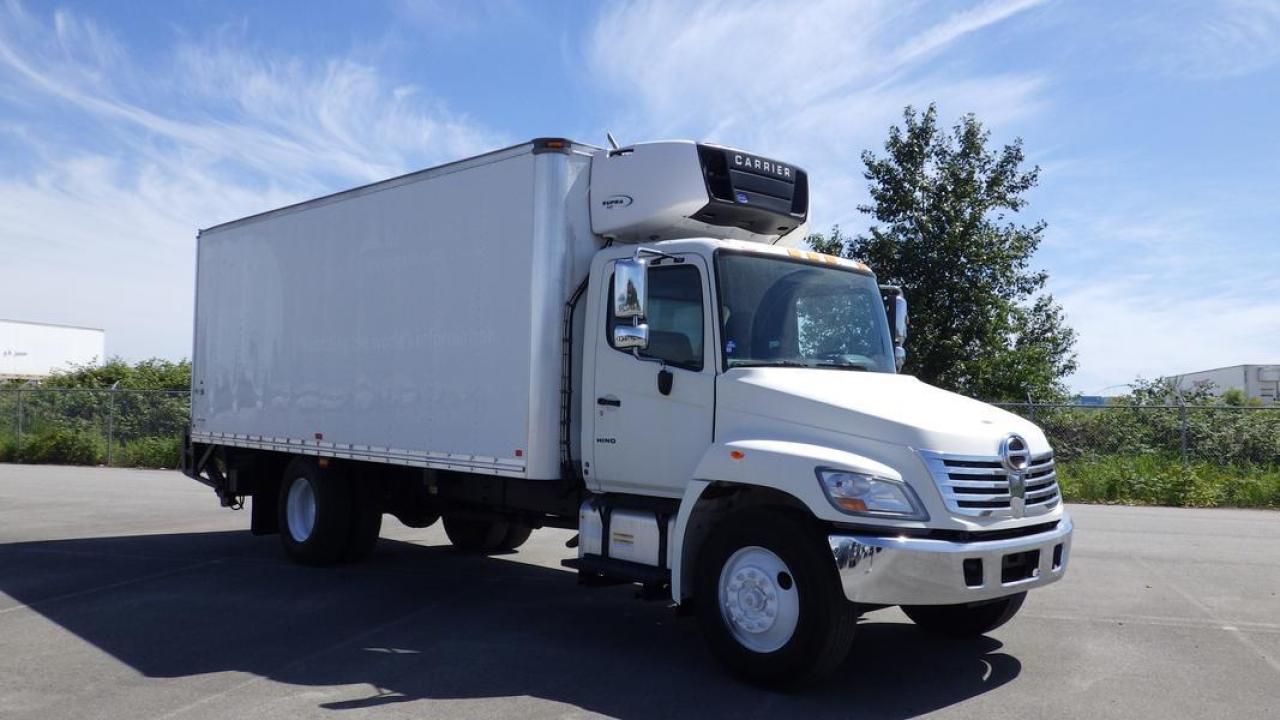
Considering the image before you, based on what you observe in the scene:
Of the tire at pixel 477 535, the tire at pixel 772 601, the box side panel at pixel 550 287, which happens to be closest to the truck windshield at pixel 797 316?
the tire at pixel 772 601

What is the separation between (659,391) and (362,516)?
4454mm

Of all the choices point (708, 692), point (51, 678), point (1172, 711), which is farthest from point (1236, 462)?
point (51, 678)

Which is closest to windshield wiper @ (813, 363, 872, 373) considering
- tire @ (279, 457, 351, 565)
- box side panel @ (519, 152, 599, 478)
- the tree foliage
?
box side panel @ (519, 152, 599, 478)

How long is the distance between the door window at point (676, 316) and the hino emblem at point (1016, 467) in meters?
1.90

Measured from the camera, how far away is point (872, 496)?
547 cm

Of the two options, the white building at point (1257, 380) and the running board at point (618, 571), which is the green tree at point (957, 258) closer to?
the running board at point (618, 571)

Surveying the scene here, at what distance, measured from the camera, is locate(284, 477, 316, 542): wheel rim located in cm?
1005

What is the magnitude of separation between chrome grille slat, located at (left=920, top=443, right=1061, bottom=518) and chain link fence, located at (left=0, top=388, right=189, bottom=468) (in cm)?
2282

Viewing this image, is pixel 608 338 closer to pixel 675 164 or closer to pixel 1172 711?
pixel 675 164

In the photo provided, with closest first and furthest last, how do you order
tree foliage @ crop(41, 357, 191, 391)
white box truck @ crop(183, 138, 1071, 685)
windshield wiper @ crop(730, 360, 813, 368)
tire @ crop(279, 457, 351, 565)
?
1. white box truck @ crop(183, 138, 1071, 685)
2. windshield wiper @ crop(730, 360, 813, 368)
3. tire @ crop(279, 457, 351, 565)
4. tree foliage @ crop(41, 357, 191, 391)

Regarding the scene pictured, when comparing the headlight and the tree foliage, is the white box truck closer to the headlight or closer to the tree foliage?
the headlight

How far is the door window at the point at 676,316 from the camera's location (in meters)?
6.59

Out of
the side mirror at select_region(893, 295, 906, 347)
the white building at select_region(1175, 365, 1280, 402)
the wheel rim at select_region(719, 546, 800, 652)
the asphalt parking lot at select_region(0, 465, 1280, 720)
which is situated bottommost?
the asphalt parking lot at select_region(0, 465, 1280, 720)

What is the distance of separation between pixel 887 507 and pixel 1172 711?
1.87 meters
